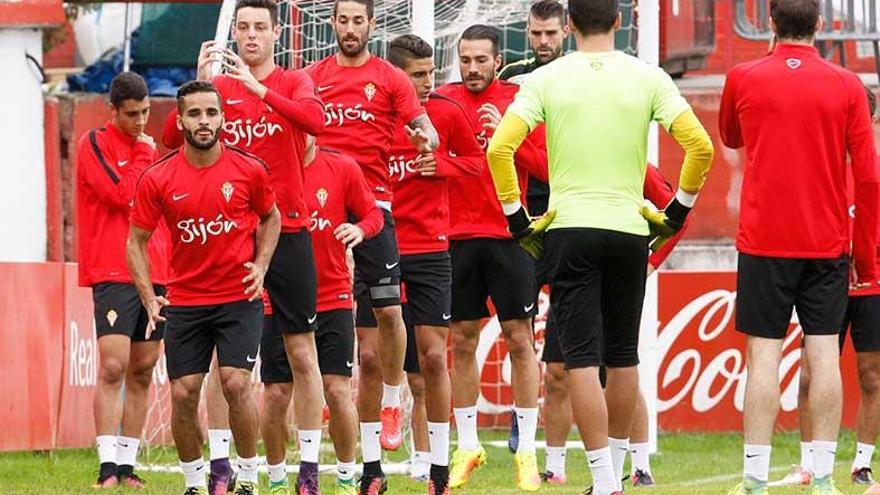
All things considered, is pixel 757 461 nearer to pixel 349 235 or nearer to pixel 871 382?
pixel 349 235

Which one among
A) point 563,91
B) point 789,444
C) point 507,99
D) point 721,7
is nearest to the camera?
point 563,91

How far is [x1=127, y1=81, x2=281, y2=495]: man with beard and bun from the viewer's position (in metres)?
9.94

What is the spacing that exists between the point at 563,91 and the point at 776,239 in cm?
131

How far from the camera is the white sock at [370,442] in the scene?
10953mm

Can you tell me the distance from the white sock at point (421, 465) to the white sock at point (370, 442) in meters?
1.43

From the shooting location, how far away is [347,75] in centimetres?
1118

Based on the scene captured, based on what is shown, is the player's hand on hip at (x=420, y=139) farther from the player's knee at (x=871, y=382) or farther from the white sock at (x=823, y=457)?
the player's knee at (x=871, y=382)

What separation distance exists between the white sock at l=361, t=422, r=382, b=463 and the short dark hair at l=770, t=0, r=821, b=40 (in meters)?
3.29

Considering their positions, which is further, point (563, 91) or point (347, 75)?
point (347, 75)

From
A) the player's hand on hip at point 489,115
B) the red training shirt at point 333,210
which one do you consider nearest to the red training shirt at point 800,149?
the red training shirt at point 333,210

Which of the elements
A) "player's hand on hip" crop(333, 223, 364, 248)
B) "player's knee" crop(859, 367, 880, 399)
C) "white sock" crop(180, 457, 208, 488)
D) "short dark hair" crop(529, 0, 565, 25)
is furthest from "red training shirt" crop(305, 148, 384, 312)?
"player's knee" crop(859, 367, 880, 399)

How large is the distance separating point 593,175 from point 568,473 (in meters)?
4.79

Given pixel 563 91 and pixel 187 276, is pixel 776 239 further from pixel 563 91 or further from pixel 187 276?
pixel 187 276

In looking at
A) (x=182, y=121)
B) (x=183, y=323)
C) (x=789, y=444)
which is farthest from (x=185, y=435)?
(x=789, y=444)
